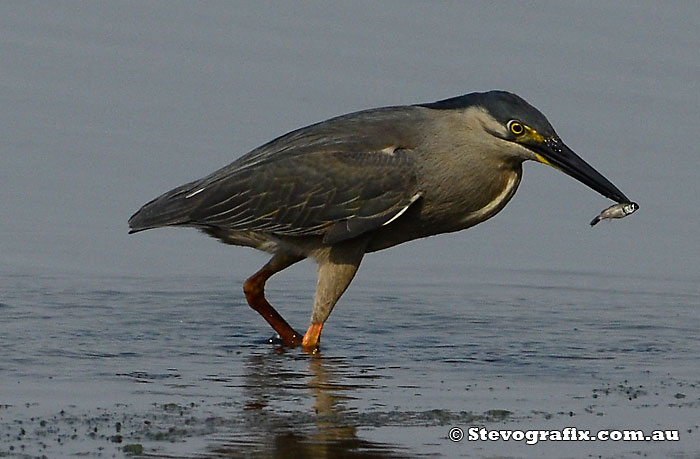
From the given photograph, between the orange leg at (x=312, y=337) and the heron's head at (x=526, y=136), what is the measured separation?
1.63 metres

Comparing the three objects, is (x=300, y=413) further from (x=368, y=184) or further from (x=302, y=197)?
(x=302, y=197)

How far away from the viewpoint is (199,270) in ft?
46.6

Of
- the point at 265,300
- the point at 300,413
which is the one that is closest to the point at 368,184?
the point at 265,300

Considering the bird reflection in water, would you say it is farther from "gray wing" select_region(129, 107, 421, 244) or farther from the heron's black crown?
the heron's black crown

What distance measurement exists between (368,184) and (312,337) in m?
1.13

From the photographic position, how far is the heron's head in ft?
35.3

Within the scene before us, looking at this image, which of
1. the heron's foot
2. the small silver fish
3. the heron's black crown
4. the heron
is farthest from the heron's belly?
the heron's foot

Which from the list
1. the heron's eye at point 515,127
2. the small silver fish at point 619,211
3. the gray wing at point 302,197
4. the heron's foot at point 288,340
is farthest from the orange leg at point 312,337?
the small silver fish at point 619,211

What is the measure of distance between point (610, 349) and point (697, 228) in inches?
168

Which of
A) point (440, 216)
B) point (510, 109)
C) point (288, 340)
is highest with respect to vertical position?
point (510, 109)

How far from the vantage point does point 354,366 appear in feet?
34.7

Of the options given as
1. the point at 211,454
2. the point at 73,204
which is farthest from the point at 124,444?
the point at 73,204

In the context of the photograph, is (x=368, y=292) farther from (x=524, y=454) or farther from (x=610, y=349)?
(x=524, y=454)

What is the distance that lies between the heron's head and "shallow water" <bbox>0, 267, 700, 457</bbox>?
3.82 ft
